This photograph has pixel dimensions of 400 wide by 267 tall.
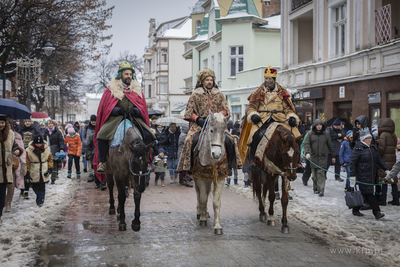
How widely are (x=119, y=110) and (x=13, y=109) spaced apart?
13.8ft

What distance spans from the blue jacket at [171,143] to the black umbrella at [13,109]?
15.5 feet

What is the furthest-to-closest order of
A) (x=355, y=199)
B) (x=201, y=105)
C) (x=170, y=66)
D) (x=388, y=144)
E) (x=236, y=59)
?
(x=170, y=66) < (x=236, y=59) < (x=388, y=144) < (x=355, y=199) < (x=201, y=105)

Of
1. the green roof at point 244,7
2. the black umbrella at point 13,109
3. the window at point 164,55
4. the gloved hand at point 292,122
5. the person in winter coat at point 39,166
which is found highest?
the window at point 164,55

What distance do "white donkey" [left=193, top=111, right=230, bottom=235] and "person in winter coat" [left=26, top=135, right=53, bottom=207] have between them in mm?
4054

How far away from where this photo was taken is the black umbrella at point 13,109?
32.4ft

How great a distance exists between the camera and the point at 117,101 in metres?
7.80

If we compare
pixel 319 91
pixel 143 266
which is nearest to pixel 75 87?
pixel 319 91

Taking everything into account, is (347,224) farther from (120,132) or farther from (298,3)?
(298,3)

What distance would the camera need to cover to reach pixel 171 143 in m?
14.6

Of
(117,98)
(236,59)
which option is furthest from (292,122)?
(236,59)

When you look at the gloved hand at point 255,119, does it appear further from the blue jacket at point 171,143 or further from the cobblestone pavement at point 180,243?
the blue jacket at point 171,143

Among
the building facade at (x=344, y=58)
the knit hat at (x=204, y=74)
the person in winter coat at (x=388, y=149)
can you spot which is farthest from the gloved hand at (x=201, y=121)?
the building facade at (x=344, y=58)

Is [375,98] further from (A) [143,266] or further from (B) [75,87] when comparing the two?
(B) [75,87]

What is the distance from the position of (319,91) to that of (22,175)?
13812 mm
